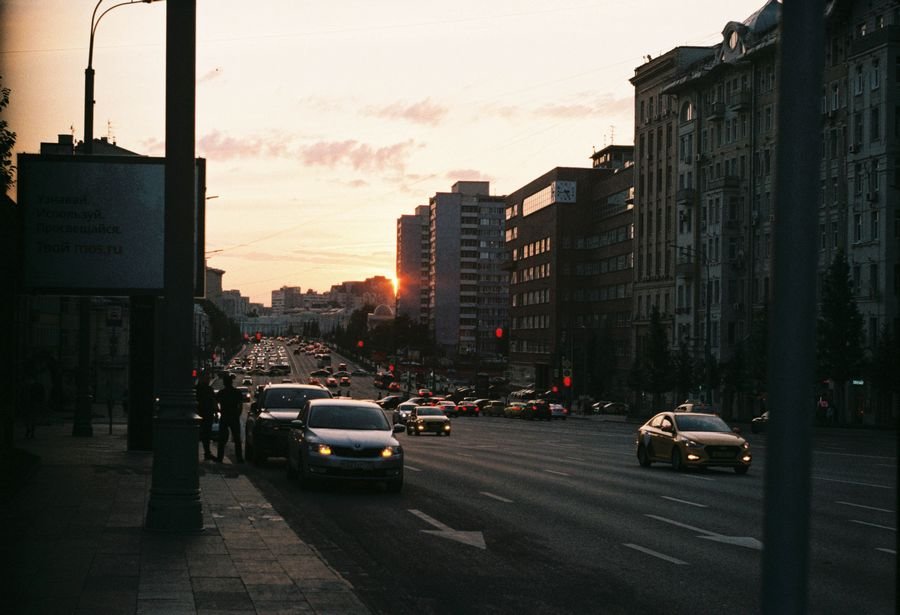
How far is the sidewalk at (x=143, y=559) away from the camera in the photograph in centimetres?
992

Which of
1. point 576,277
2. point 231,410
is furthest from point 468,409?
point 231,410

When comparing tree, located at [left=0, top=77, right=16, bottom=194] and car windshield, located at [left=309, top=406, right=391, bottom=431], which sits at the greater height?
tree, located at [left=0, top=77, right=16, bottom=194]

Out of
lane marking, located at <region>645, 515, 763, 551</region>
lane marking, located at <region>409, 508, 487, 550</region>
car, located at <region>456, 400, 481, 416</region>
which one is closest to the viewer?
lane marking, located at <region>409, 508, 487, 550</region>

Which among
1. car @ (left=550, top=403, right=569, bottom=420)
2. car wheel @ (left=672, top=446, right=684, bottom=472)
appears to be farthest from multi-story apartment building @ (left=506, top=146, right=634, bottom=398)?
car wheel @ (left=672, top=446, right=684, bottom=472)

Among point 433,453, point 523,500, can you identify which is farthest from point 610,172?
point 523,500

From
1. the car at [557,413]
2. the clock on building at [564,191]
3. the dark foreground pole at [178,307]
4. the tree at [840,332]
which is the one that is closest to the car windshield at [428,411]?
the tree at [840,332]

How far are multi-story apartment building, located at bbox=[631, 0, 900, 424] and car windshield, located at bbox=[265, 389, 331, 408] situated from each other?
92.9 ft

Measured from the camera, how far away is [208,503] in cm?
1823

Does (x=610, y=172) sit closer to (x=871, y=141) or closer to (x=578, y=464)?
(x=871, y=141)

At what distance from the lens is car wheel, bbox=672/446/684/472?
29.9 meters

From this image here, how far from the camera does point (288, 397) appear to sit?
30125 mm

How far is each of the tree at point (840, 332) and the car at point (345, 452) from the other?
4596cm

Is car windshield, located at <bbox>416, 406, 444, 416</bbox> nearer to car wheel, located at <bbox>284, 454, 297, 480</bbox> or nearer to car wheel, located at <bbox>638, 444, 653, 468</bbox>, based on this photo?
car wheel, located at <bbox>638, 444, 653, 468</bbox>

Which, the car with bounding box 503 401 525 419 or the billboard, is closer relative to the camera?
the billboard
